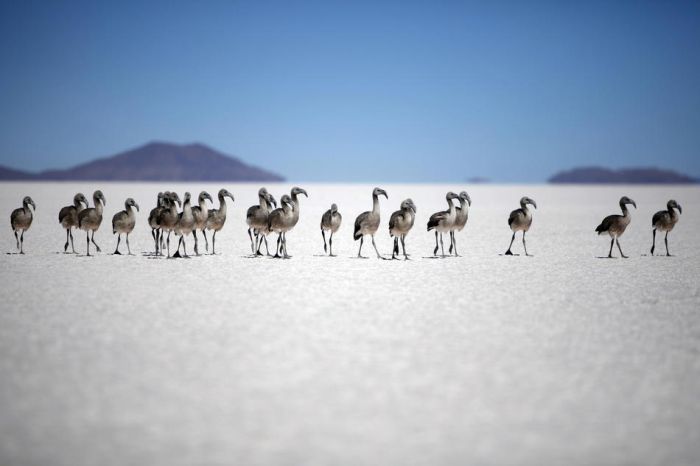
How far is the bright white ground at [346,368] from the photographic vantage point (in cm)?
481

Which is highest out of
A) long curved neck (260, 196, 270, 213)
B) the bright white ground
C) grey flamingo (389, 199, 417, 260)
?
long curved neck (260, 196, 270, 213)

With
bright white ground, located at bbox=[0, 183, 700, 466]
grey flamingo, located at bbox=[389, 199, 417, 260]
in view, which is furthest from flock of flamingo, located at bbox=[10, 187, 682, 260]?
bright white ground, located at bbox=[0, 183, 700, 466]

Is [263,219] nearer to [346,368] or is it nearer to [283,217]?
[283,217]

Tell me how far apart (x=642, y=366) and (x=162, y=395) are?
16.8ft

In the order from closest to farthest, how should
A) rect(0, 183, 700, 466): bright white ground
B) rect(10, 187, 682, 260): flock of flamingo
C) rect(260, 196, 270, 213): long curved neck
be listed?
rect(0, 183, 700, 466): bright white ground < rect(10, 187, 682, 260): flock of flamingo < rect(260, 196, 270, 213): long curved neck

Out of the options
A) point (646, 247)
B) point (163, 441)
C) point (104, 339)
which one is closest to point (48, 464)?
point (163, 441)

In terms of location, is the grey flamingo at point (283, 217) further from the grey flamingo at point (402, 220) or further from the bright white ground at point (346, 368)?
the bright white ground at point (346, 368)

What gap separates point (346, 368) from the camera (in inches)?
257

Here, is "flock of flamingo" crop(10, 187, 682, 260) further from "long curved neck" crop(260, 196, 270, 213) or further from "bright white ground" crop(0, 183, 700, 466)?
"bright white ground" crop(0, 183, 700, 466)

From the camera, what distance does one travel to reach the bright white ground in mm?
4809

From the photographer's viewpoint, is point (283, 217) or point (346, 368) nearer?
point (346, 368)

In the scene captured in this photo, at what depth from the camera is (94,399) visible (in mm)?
5625

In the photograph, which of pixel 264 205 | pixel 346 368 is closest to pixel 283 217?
pixel 264 205

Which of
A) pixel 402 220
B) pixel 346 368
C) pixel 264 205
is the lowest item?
pixel 346 368
